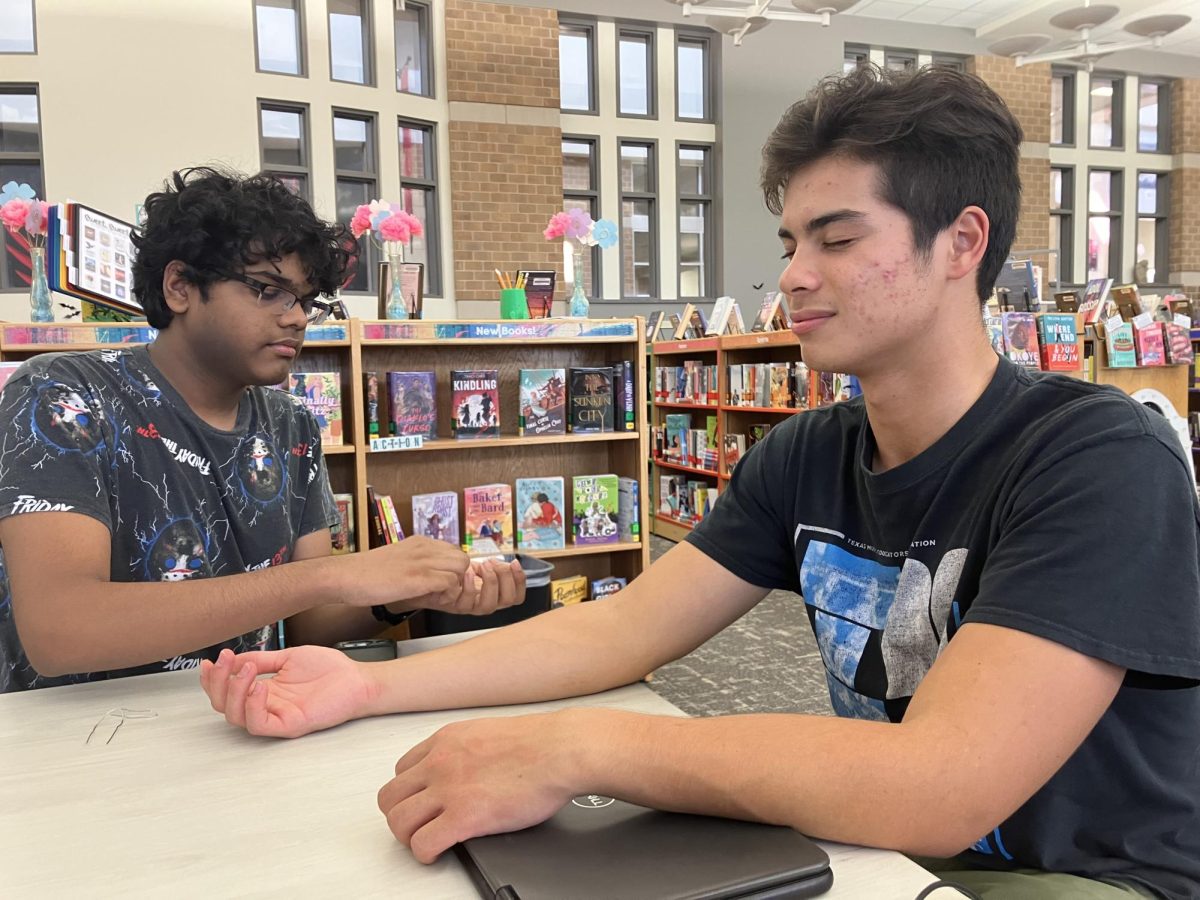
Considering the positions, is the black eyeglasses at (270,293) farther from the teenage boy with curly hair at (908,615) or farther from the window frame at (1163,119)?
the window frame at (1163,119)

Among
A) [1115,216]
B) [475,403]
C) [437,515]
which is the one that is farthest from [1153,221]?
[437,515]

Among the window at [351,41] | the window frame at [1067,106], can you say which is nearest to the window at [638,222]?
the window at [351,41]

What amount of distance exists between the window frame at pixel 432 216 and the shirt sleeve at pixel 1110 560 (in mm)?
8532

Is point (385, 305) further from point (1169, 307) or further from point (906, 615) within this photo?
point (1169, 307)

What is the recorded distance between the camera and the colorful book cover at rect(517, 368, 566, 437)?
374cm

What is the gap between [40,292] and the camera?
3.26m

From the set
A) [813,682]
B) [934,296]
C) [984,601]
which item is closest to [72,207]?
[934,296]

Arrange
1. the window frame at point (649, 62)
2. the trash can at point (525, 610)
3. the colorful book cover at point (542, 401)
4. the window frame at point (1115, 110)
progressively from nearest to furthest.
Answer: the trash can at point (525, 610) < the colorful book cover at point (542, 401) < the window frame at point (649, 62) < the window frame at point (1115, 110)

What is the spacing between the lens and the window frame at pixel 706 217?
1027 cm

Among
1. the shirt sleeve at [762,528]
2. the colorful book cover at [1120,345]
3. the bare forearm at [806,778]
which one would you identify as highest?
the colorful book cover at [1120,345]

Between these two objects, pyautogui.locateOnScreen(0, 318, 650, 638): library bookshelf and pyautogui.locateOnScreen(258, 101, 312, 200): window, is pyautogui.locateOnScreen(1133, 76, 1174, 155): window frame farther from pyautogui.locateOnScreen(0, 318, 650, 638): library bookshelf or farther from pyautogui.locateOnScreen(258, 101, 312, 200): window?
pyautogui.locateOnScreen(0, 318, 650, 638): library bookshelf

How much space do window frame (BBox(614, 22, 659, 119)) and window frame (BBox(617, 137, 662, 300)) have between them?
0.99ft

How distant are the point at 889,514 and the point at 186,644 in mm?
1005

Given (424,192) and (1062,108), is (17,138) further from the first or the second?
(1062,108)
